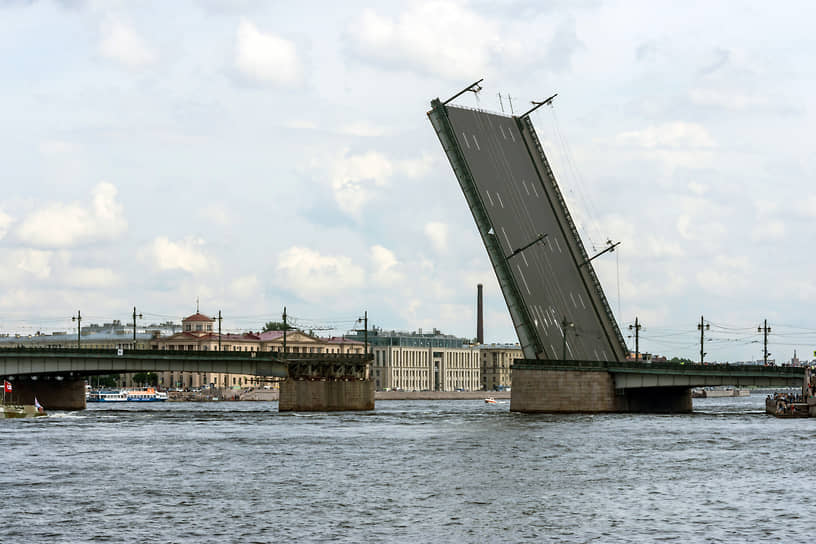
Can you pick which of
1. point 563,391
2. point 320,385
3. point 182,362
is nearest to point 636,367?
point 563,391

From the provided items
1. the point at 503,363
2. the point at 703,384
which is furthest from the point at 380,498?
the point at 503,363

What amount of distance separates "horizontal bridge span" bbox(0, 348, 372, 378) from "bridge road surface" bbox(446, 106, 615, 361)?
40.6ft

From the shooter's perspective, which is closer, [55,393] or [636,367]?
[636,367]

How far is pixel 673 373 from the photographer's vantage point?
59.0m

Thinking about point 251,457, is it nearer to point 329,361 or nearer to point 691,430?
point 691,430

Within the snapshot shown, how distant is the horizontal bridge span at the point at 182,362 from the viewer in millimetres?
65188

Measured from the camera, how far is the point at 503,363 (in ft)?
564

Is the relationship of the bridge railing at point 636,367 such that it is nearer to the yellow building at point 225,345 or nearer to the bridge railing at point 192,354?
the bridge railing at point 192,354

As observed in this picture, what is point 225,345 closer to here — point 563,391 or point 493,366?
point 493,366

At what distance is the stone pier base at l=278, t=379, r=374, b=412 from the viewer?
66.7m

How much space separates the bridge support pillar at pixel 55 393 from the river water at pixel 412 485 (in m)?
27.4

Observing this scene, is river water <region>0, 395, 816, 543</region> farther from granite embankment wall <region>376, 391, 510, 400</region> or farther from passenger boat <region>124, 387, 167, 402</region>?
granite embankment wall <region>376, 391, 510, 400</region>

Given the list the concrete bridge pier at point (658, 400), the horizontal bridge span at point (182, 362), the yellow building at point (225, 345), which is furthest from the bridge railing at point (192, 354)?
the yellow building at point (225, 345)

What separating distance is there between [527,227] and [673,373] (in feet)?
31.7
